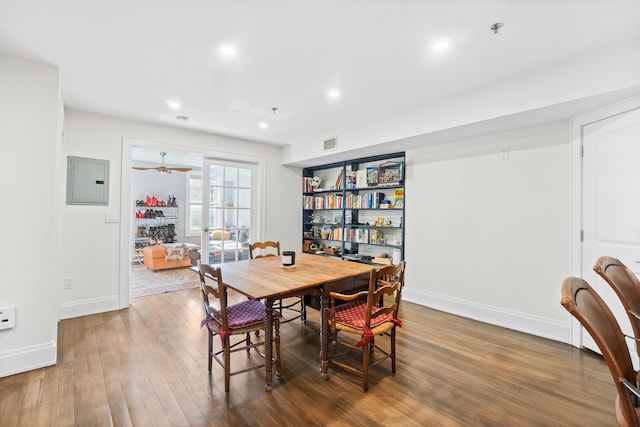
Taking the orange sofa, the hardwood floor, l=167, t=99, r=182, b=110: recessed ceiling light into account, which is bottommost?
the hardwood floor

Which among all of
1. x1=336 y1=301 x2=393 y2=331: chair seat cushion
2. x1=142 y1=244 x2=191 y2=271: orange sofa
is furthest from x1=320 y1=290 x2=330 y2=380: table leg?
x1=142 y1=244 x2=191 y2=271: orange sofa

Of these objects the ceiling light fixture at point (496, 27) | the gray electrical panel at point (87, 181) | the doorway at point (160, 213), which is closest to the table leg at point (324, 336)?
the ceiling light fixture at point (496, 27)

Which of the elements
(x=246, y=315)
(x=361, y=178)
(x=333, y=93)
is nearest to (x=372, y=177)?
(x=361, y=178)

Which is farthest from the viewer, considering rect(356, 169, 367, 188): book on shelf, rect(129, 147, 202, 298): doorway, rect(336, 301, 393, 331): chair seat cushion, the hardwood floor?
rect(129, 147, 202, 298): doorway

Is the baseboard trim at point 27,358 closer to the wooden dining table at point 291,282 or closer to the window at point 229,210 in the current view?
the wooden dining table at point 291,282

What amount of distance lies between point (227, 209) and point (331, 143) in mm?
2040

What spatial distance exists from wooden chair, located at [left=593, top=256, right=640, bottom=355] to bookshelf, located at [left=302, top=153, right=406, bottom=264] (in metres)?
2.60

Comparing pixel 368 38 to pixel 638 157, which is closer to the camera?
pixel 368 38

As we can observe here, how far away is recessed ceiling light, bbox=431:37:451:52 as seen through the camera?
2.02 meters

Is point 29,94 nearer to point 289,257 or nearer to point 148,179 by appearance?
point 289,257

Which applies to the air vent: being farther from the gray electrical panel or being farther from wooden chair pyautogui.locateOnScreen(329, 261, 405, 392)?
the gray electrical panel

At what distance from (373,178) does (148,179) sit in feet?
21.7

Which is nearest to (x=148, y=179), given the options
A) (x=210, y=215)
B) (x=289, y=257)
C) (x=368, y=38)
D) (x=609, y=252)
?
(x=210, y=215)

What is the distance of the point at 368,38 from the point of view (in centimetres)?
202
